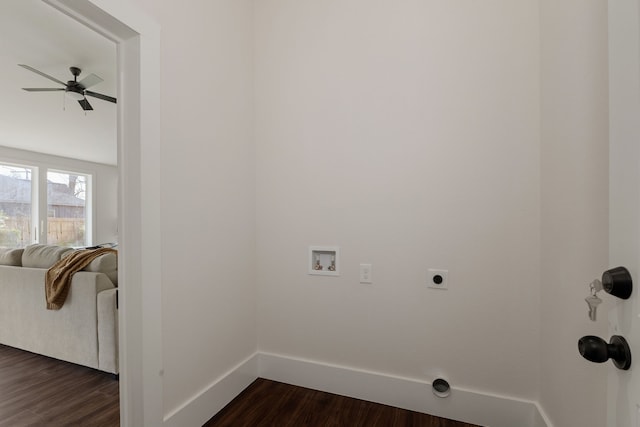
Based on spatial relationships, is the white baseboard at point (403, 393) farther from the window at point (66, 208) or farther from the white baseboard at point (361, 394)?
the window at point (66, 208)

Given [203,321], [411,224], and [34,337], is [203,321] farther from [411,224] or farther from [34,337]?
[34,337]

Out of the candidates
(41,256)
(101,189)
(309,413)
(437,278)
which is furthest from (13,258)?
(101,189)

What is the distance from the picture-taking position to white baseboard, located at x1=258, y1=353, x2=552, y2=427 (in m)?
1.54

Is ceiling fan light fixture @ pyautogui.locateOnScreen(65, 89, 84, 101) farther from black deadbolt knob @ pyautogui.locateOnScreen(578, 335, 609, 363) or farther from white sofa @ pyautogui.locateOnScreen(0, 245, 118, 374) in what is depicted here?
black deadbolt knob @ pyautogui.locateOnScreen(578, 335, 609, 363)

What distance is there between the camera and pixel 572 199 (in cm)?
118

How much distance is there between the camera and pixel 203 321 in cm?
164

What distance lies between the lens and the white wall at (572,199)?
0.98 meters

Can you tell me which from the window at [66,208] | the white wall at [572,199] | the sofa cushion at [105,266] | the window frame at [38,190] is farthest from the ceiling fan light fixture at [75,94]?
the window at [66,208]

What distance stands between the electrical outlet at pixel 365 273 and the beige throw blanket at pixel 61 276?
2.26m

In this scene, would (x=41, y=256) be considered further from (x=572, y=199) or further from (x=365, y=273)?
(x=572, y=199)

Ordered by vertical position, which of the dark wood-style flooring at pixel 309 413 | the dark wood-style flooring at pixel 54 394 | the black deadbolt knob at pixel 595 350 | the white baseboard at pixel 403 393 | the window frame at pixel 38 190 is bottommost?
the dark wood-style flooring at pixel 54 394

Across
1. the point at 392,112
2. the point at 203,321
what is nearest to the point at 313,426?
the point at 203,321

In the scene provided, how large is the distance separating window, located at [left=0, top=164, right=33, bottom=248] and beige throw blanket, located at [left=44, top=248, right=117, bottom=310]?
4619mm

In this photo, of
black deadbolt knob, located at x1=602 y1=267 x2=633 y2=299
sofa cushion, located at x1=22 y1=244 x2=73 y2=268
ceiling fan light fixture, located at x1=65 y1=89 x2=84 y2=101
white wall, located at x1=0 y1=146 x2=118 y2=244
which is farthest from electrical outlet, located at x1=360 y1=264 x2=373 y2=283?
white wall, located at x1=0 y1=146 x2=118 y2=244
